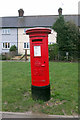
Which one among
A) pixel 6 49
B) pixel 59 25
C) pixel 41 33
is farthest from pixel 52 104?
pixel 6 49

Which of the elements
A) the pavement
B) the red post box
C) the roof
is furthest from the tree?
the pavement

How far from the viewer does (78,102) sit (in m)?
3.81

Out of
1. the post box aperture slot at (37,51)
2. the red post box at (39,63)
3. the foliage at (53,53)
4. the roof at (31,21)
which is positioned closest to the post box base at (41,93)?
the red post box at (39,63)

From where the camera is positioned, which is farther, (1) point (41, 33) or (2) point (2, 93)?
(2) point (2, 93)

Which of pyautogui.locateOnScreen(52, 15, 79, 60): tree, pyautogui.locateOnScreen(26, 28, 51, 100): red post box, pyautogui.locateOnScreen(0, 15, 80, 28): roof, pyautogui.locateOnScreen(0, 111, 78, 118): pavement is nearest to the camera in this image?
pyautogui.locateOnScreen(0, 111, 78, 118): pavement

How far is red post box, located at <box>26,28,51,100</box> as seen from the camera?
3834 mm

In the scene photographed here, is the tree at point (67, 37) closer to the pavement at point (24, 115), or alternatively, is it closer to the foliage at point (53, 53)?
the foliage at point (53, 53)

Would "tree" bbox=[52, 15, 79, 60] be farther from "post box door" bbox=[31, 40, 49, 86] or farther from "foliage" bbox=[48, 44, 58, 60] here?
"post box door" bbox=[31, 40, 49, 86]

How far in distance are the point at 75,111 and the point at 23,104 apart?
141 cm

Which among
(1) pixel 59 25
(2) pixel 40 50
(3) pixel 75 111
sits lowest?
(3) pixel 75 111

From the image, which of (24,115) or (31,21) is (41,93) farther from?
(31,21)

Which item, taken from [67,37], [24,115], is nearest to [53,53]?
[67,37]

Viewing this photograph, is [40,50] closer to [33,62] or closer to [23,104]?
[33,62]

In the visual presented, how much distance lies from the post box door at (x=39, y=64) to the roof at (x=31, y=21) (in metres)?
22.0
